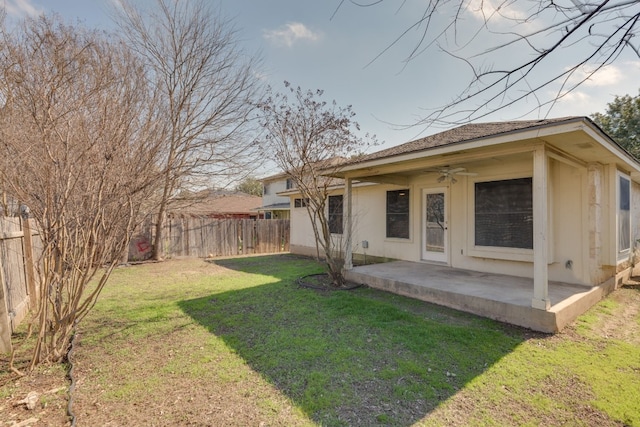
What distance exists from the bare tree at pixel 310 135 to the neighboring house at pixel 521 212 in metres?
0.59

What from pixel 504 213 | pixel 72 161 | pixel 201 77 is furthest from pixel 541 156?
pixel 201 77

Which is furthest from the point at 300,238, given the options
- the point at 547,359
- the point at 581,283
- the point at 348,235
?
the point at 547,359

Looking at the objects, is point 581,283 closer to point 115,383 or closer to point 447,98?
point 447,98

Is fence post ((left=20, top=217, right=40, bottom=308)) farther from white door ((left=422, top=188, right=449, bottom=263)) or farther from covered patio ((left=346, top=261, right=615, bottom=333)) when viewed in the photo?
white door ((left=422, top=188, right=449, bottom=263))

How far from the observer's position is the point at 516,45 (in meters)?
1.96

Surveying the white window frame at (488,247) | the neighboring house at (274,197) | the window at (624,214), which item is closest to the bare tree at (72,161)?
the white window frame at (488,247)

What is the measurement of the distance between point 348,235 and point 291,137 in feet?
8.18

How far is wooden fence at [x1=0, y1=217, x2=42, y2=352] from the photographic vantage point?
3.44m

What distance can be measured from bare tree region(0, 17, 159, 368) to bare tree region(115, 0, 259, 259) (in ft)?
20.7

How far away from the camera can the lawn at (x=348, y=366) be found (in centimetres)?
246

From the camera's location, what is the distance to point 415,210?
7844mm

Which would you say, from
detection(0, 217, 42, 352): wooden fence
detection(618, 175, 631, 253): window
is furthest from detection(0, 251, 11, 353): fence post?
detection(618, 175, 631, 253): window

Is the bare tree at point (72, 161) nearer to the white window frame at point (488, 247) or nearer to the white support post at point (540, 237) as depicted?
the white support post at point (540, 237)

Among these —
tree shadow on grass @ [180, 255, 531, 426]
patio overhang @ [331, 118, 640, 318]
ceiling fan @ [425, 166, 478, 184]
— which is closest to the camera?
tree shadow on grass @ [180, 255, 531, 426]
